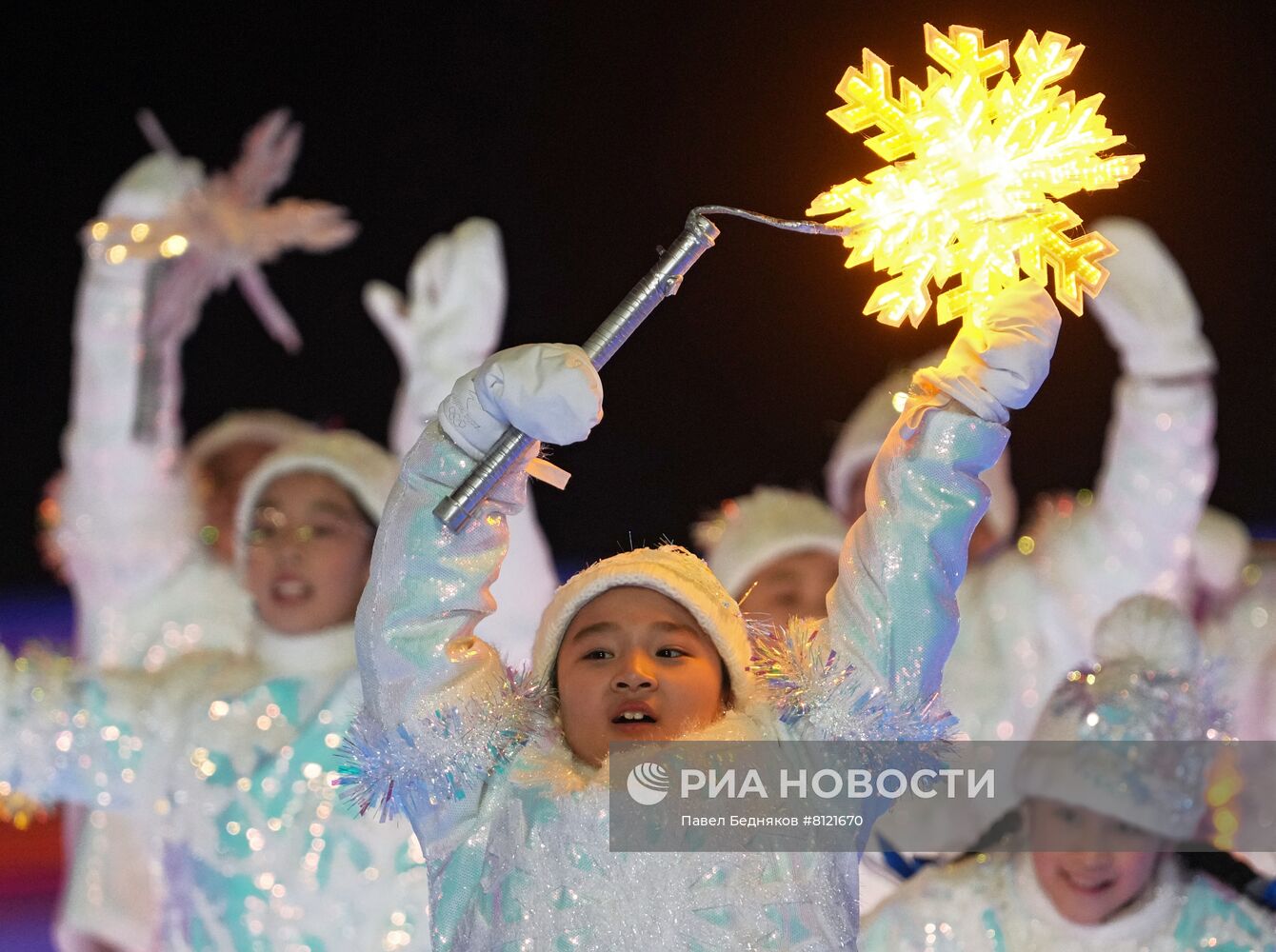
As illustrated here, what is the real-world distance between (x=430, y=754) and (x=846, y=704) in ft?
1.84

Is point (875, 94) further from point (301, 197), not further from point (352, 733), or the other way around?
point (301, 197)

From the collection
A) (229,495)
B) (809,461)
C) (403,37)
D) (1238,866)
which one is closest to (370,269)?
(403,37)

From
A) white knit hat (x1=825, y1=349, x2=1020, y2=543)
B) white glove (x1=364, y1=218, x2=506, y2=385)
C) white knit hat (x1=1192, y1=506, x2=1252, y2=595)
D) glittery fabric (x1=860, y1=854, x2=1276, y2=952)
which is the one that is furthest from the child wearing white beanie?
white knit hat (x1=1192, y1=506, x2=1252, y2=595)

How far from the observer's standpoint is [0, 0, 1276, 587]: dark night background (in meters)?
4.73

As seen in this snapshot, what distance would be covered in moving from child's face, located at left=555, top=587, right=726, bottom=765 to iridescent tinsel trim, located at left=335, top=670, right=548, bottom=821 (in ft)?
0.33

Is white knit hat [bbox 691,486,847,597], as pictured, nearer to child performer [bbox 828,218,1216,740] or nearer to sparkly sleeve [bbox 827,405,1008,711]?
child performer [bbox 828,218,1216,740]

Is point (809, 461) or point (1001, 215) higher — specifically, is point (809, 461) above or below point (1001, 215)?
above

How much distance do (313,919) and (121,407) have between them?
1770 mm

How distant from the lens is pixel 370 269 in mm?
5910

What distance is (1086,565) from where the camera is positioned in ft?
14.5

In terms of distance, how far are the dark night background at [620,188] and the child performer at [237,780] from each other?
78.9 inches

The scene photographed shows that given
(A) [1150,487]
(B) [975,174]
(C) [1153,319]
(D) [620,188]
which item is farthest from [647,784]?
(D) [620,188]

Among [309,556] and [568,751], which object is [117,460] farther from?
[568,751]

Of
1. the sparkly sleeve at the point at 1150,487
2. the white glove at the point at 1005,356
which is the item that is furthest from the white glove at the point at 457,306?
the white glove at the point at 1005,356
